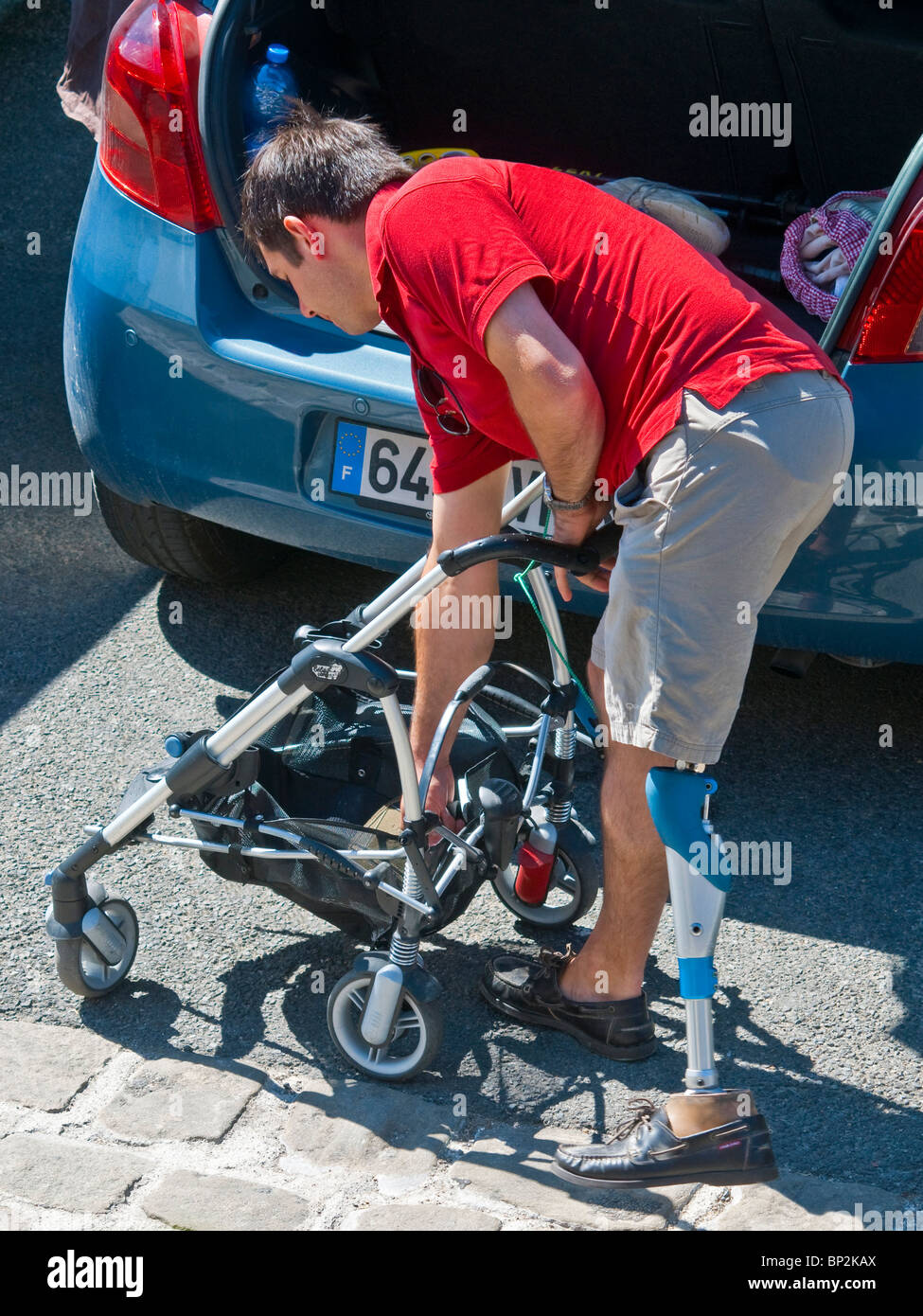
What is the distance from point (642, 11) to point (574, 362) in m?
2.35

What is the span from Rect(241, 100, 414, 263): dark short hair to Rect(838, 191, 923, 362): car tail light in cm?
93

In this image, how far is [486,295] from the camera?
2.08 meters

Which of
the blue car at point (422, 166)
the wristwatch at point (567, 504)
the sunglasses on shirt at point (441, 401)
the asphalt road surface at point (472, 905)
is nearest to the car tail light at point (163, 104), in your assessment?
the blue car at point (422, 166)

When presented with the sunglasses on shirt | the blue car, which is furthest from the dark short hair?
the blue car

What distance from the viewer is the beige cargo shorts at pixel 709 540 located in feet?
7.14

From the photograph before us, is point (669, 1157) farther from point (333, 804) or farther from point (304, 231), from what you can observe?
point (304, 231)

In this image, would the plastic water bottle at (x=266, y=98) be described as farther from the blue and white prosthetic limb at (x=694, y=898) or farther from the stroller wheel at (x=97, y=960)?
the blue and white prosthetic limb at (x=694, y=898)

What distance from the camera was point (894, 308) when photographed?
270 centimetres

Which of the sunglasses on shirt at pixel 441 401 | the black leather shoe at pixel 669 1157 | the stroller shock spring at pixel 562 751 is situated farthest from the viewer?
the stroller shock spring at pixel 562 751

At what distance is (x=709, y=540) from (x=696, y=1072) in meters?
0.83

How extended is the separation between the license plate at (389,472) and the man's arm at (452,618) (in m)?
0.45

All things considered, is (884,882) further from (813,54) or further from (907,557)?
(813,54)

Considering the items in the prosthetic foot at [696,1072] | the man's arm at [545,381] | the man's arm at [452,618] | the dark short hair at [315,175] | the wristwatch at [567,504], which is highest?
the dark short hair at [315,175]

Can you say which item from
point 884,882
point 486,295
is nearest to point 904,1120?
point 884,882
